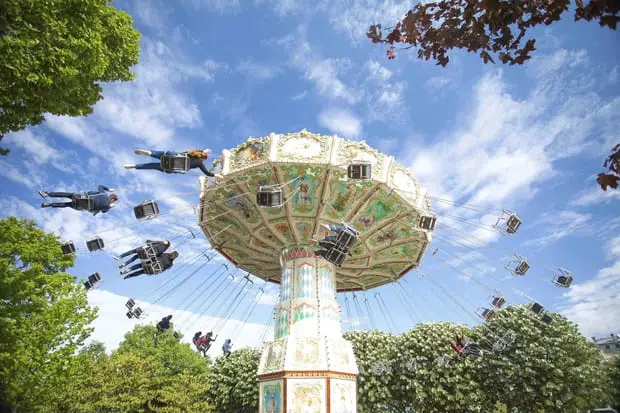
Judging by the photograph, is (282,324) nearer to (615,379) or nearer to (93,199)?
(93,199)

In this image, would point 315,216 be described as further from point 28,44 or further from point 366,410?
point 366,410

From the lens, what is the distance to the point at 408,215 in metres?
16.7

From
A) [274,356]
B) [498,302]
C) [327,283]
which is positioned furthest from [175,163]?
[498,302]

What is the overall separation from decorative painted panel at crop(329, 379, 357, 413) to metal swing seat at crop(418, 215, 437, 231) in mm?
6587

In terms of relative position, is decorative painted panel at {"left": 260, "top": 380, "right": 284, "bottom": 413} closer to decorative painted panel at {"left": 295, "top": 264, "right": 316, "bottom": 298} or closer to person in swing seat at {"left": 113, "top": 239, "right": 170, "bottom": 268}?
decorative painted panel at {"left": 295, "top": 264, "right": 316, "bottom": 298}

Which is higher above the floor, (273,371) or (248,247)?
(248,247)

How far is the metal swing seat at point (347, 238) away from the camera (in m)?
12.4

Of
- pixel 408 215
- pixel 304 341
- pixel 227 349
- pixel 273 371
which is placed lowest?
pixel 273 371

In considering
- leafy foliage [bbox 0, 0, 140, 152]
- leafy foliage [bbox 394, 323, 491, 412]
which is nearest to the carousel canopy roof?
leafy foliage [bbox 0, 0, 140, 152]

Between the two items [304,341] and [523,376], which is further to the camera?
[523,376]

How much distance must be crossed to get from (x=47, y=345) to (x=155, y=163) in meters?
11.2

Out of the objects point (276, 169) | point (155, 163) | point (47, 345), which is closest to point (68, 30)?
point (155, 163)

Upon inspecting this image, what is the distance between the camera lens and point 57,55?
799 centimetres

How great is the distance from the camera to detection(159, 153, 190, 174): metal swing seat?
37.3ft
